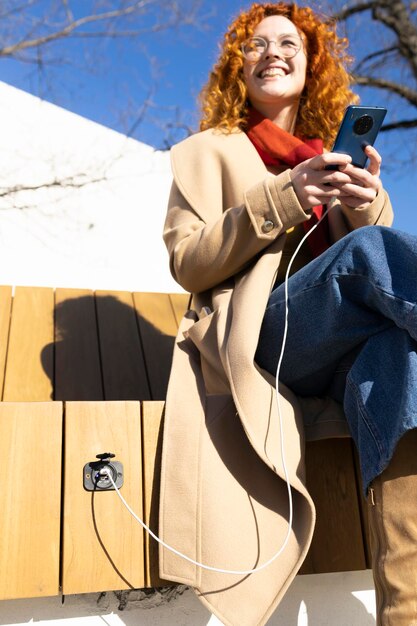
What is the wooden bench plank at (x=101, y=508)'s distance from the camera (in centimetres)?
132

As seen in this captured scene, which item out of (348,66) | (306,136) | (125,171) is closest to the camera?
(306,136)

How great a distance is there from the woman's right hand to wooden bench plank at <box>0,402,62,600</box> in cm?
68

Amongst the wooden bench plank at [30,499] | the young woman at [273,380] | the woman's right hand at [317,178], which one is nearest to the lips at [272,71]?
the young woman at [273,380]

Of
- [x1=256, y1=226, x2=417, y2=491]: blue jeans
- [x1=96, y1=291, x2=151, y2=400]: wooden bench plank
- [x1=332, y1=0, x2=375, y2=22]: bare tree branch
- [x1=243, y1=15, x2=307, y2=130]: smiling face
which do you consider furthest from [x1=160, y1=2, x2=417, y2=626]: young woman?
[x1=332, y1=0, x2=375, y2=22]: bare tree branch

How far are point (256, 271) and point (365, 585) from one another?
0.77 metres

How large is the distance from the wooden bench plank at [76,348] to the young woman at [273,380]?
69cm

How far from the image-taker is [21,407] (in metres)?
1.38

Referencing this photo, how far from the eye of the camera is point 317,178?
1.45m

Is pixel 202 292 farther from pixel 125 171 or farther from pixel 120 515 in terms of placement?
pixel 125 171

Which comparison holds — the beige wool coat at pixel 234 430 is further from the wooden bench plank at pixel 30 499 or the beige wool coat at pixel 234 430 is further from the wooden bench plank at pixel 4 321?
the wooden bench plank at pixel 4 321

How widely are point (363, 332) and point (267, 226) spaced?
0.32 m

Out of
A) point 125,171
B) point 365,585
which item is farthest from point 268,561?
point 125,171

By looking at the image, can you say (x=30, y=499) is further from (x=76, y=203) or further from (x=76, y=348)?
(x=76, y=203)

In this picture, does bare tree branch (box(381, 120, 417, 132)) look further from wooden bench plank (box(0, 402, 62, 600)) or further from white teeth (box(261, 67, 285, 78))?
wooden bench plank (box(0, 402, 62, 600))
